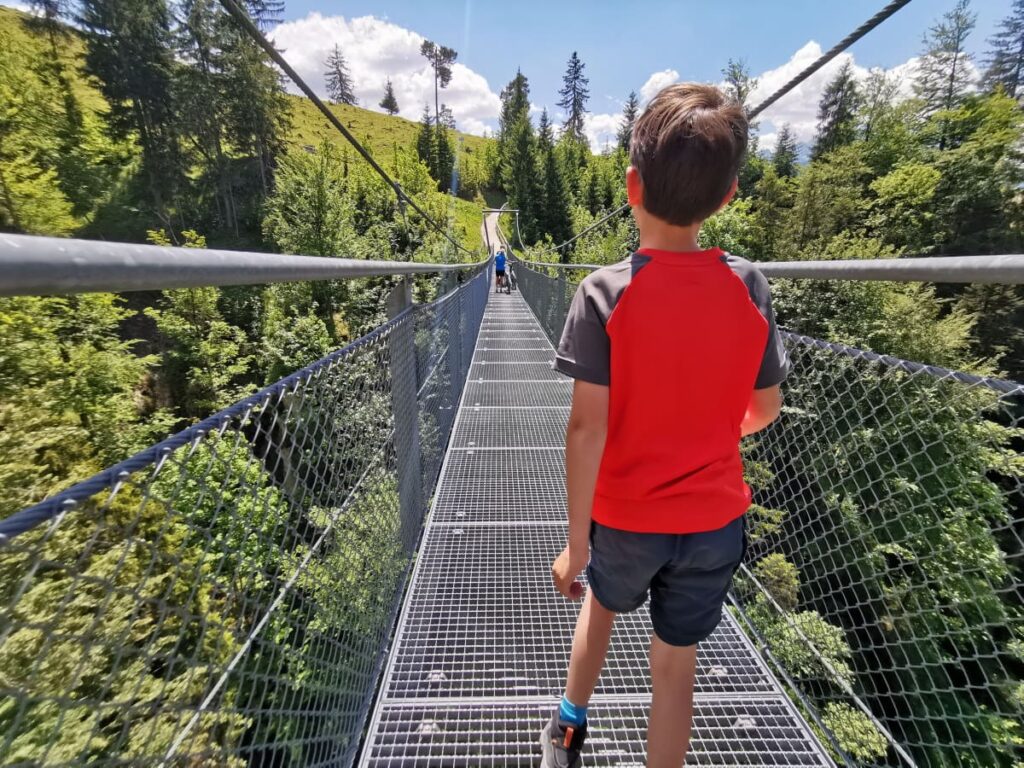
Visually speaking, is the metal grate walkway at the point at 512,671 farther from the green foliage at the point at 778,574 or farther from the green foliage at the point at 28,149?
the green foliage at the point at 28,149

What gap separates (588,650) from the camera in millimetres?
1175

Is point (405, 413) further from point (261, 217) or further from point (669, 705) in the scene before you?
point (261, 217)

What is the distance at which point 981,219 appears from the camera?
21547mm

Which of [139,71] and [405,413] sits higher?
[139,71]

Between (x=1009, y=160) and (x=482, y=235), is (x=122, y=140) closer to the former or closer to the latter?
(x=482, y=235)

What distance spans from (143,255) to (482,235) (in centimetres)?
4507

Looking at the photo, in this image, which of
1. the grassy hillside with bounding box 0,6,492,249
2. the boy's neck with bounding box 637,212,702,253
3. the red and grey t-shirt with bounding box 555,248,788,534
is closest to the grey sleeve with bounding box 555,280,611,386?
the red and grey t-shirt with bounding box 555,248,788,534

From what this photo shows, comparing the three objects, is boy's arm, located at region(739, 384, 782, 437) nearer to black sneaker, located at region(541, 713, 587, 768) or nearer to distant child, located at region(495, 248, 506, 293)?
black sneaker, located at region(541, 713, 587, 768)

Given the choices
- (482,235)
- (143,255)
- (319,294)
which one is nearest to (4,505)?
(143,255)

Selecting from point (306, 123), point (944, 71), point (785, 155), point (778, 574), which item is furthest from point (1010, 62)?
point (306, 123)

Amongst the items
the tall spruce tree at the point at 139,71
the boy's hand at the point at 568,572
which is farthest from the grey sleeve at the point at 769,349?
the tall spruce tree at the point at 139,71

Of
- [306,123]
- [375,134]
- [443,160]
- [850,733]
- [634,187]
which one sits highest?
[375,134]

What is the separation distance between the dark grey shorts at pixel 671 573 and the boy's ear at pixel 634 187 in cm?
68

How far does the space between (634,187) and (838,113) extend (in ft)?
142
